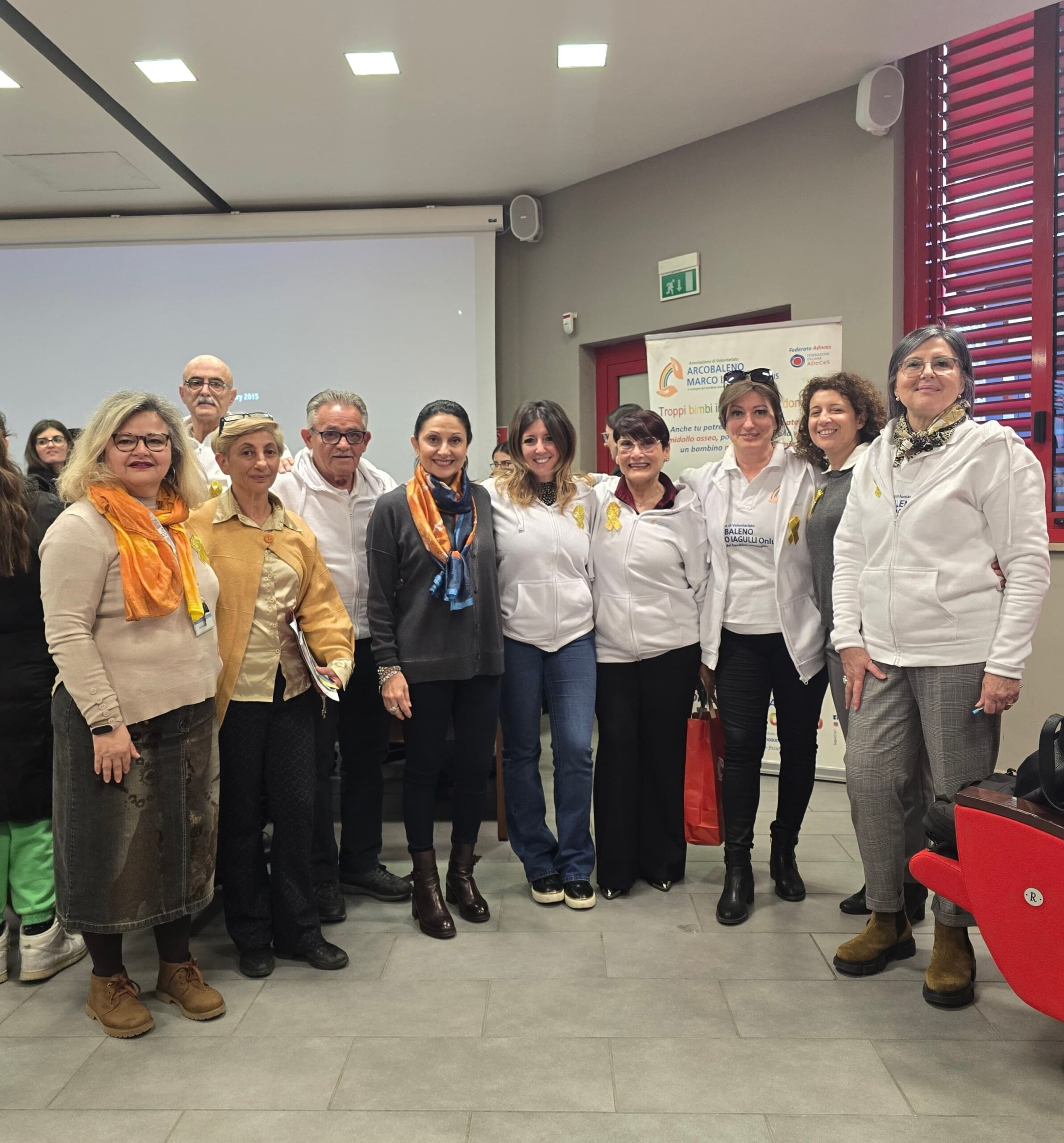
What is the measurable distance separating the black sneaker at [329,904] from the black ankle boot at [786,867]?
140cm

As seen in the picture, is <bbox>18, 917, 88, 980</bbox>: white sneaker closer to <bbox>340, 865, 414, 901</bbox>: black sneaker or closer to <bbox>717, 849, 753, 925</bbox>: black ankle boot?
<bbox>340, 865, 414, 901</bbox>: black sneaker

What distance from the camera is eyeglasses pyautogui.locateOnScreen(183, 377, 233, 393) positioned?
3156mm

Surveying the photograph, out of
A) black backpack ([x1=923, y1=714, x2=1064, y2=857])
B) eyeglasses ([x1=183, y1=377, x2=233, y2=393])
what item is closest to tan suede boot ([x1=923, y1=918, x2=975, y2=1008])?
black backpack ([x1=923, y1=714, x2=1064, y2=857])

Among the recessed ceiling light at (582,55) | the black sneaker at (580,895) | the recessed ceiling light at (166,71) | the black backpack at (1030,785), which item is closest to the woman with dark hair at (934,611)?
the black backpack at (1030,785)

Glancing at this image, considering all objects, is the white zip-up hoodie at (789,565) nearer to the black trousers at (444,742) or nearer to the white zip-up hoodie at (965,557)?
the white zip-up hoodie at (965,557)

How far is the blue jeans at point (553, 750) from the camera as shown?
2.82 meters

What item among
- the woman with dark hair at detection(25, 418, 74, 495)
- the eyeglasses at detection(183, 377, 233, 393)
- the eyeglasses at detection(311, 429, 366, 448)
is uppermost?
the eyeglasses at detection(183, 377, 233, 393)

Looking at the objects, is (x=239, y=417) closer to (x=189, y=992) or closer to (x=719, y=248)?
(x=189, y=992)

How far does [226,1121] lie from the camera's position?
1.82 m

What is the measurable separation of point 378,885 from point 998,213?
396 cm

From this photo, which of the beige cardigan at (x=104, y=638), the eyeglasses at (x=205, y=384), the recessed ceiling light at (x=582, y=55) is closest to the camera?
the beige cardigan at (x=104, y=638)

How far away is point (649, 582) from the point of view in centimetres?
283

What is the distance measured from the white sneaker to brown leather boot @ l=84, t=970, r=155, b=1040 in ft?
0.89

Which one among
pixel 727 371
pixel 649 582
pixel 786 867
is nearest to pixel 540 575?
pixel 649 582
